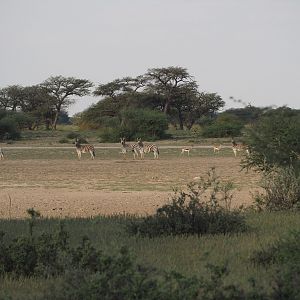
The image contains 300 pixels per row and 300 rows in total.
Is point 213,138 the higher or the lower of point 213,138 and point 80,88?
the lower

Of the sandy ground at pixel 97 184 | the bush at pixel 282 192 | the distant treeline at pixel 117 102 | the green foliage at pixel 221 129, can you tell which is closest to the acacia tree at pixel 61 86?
the distant treeline at pixel 117 102

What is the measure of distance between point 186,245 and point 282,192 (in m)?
4.77

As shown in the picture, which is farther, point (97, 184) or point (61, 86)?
point (61, 86)

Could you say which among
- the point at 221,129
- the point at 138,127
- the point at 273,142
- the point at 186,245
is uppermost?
the point at 138,127

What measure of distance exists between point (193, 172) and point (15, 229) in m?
20.6

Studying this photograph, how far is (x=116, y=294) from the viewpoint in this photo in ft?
14.4

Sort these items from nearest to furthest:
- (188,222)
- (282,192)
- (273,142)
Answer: (188,222) < (282,192) < (273,142)

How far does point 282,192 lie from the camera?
12.3 metres

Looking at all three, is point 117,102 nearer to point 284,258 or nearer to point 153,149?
point 153,149

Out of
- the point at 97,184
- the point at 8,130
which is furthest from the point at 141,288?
the point at 8,130

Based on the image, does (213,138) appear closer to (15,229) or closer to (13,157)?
(13,157)

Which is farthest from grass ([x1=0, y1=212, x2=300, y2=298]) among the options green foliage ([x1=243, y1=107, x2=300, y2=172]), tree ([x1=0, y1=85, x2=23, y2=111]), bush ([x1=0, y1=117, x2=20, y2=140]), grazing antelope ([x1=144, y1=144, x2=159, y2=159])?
tree ([x1=0, y1=85, x2=23, y2=111])

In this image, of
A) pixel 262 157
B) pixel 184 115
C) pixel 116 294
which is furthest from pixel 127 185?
pixel 184 115

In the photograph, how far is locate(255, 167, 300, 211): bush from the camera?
1221 cm
